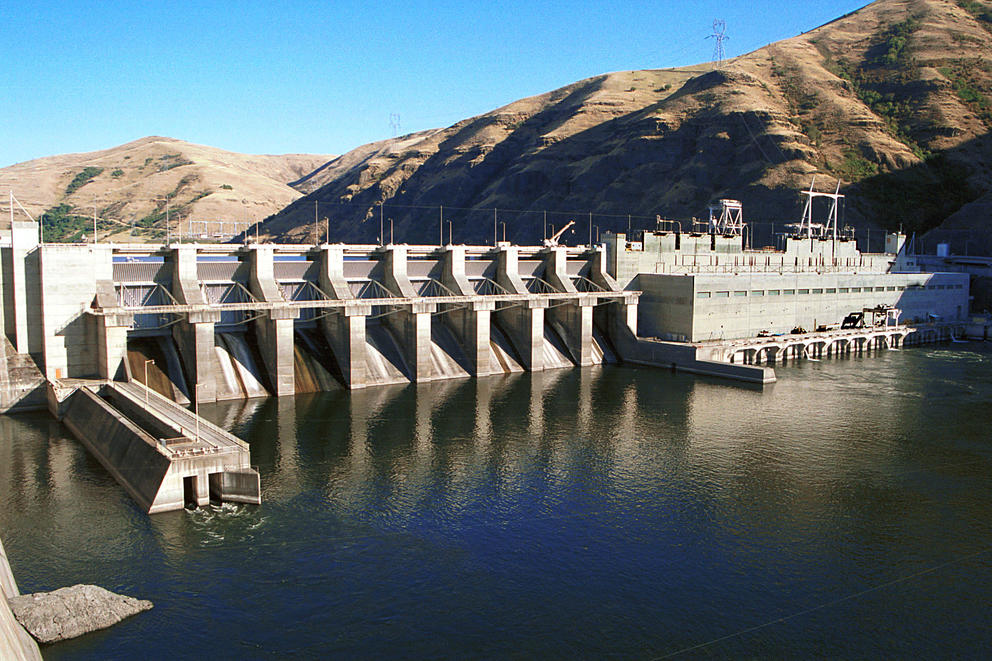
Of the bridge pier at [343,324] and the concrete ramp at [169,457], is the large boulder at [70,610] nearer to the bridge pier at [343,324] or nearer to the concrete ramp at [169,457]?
the concrete ramp at [169,457]

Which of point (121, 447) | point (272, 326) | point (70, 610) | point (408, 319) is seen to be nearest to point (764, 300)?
point (408, 319)

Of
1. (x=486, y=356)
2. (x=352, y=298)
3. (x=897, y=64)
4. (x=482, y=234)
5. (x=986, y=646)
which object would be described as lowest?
(x=986, y=646)

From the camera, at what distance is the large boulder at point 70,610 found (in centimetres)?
2325

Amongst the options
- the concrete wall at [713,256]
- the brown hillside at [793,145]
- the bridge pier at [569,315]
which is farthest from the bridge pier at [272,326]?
the brown hillside at [793,145]

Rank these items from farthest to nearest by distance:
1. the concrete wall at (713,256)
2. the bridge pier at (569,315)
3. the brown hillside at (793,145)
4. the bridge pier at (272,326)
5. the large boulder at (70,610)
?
1. the brown hillside at (793,145)
2. the concrete wall at (713,256)
3. the bridge pier at (569,315)
4. the bridge pier at (272,326)
5. the large boulder at (70,610)

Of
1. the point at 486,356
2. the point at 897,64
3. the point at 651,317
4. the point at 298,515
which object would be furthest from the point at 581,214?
the point at 298,515

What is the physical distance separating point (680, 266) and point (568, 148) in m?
116

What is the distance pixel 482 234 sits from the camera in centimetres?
18325

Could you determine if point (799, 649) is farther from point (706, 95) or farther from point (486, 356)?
point (706, 95)

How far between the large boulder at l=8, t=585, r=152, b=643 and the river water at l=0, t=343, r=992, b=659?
0.52m

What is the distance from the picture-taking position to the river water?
79.9 ft

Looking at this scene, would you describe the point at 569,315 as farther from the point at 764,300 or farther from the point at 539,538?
the point at 539,538

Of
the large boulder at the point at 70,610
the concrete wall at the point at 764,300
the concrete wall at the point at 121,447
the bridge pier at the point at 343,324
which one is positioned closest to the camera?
the large boulder at the point at 70,610

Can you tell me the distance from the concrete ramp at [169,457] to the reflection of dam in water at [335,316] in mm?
8859
